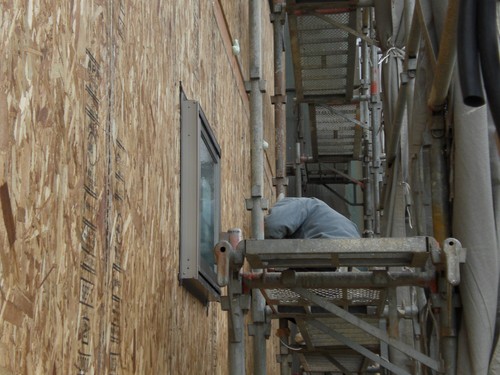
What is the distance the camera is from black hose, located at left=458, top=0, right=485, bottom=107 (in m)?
1.41

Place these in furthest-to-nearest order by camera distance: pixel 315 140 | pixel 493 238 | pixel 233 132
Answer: pixel 315 140, pixel 233 132, pixel 493 238

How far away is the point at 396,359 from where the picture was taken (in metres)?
6.94

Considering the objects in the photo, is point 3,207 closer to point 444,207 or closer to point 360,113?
point 444,207

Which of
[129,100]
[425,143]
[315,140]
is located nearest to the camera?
[129,100]

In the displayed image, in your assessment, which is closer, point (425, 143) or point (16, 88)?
point (16, 88)

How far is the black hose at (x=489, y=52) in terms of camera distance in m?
1.37

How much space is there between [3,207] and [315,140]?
15.4 metres

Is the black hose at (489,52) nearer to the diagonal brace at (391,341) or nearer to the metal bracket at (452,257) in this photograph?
the metal bracket at (452,257)

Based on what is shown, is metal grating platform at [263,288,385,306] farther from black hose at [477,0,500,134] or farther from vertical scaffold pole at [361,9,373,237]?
vertical scaffold pole at [361,9,373,237]

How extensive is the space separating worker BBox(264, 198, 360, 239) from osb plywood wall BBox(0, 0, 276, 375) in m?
1.46

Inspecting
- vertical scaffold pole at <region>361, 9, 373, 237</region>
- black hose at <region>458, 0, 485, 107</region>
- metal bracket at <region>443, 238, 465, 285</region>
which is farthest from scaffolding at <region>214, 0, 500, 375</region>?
vertical scaffold pole at <region>361, 9, 373, 237</region>

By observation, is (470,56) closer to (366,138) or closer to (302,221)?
(302,221)

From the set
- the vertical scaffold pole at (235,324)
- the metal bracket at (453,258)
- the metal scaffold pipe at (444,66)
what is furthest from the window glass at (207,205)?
the metal bracket at (453,258)

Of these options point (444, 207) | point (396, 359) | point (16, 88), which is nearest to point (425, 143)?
point (444, 207)
